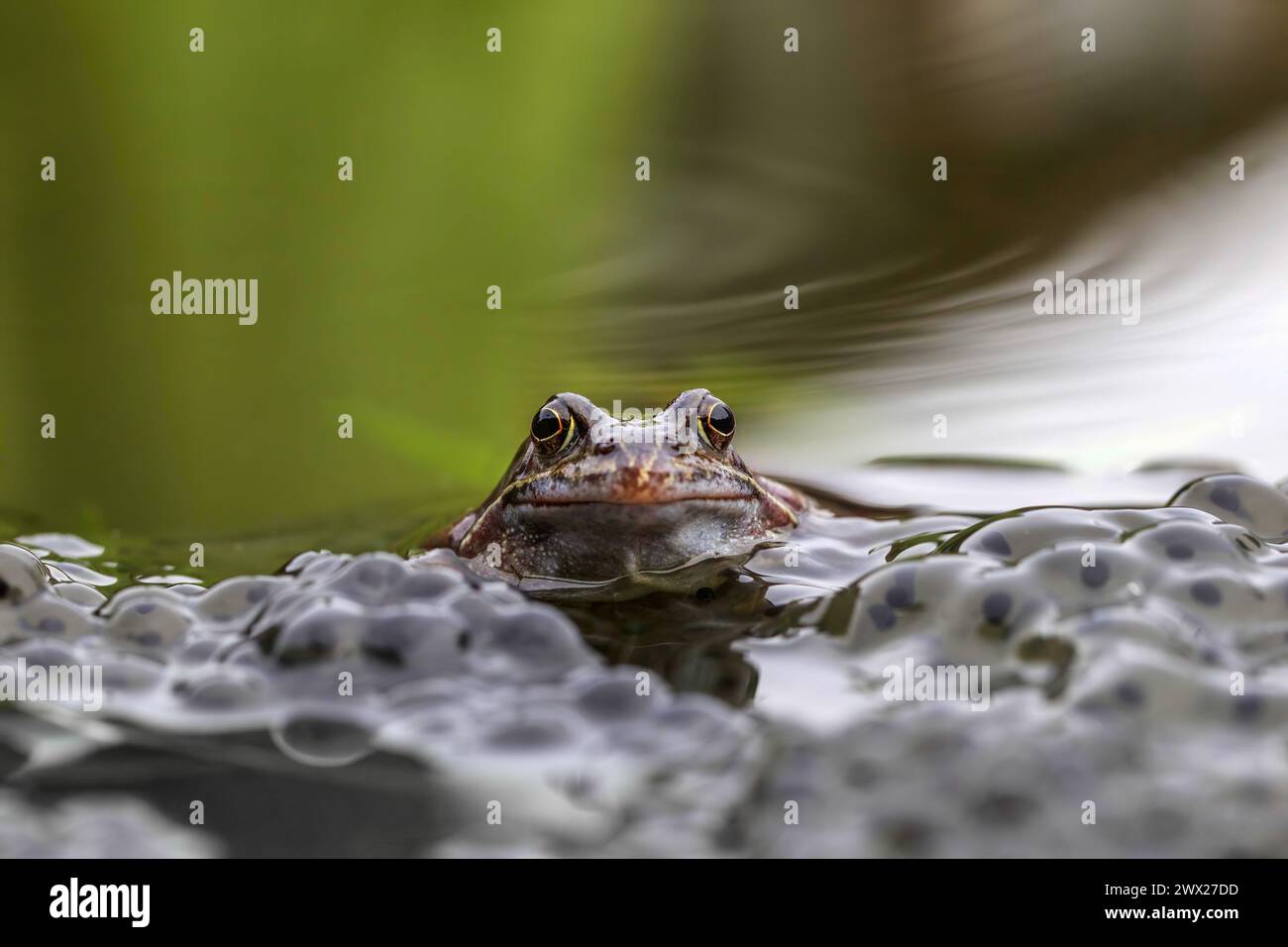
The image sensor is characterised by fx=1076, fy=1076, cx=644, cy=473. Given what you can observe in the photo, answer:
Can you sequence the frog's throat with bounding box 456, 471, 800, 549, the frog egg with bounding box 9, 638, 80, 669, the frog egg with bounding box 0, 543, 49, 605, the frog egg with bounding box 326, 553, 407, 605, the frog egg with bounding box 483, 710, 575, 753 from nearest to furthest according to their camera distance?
the frog egg with bounding box 483, 710, 575, 753 → the frog egg with bounding box 9, 638, 80, 669 → the frog egg with bounding box 326, 553, 407, 605 → the frog egg with bounding box 0, 543, 49, 605 → the frog's throat with bounding box 456, 471, 800, 549

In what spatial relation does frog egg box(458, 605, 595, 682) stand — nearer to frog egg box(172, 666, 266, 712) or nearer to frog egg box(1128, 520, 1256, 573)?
frog egg box(172, 666, 266, 712)

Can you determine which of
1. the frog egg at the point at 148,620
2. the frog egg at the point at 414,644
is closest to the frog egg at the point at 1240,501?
the frog egg at the point at 414,644

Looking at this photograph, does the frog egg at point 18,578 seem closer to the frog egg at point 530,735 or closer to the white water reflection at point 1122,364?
the frog egg at point 530,735

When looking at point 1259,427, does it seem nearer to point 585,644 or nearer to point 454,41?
point 585,644

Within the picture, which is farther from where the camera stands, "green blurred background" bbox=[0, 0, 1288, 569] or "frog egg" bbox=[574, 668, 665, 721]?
"green blurred background" bbox=[0, 0, 1288, 569]

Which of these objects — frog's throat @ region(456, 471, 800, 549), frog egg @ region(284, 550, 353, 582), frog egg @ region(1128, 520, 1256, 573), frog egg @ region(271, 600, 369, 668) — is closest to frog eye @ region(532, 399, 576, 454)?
frog's throat @ region(456, 471, 800, 549)

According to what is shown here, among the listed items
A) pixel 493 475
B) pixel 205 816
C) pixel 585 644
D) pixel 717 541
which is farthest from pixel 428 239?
pixel 205 816
